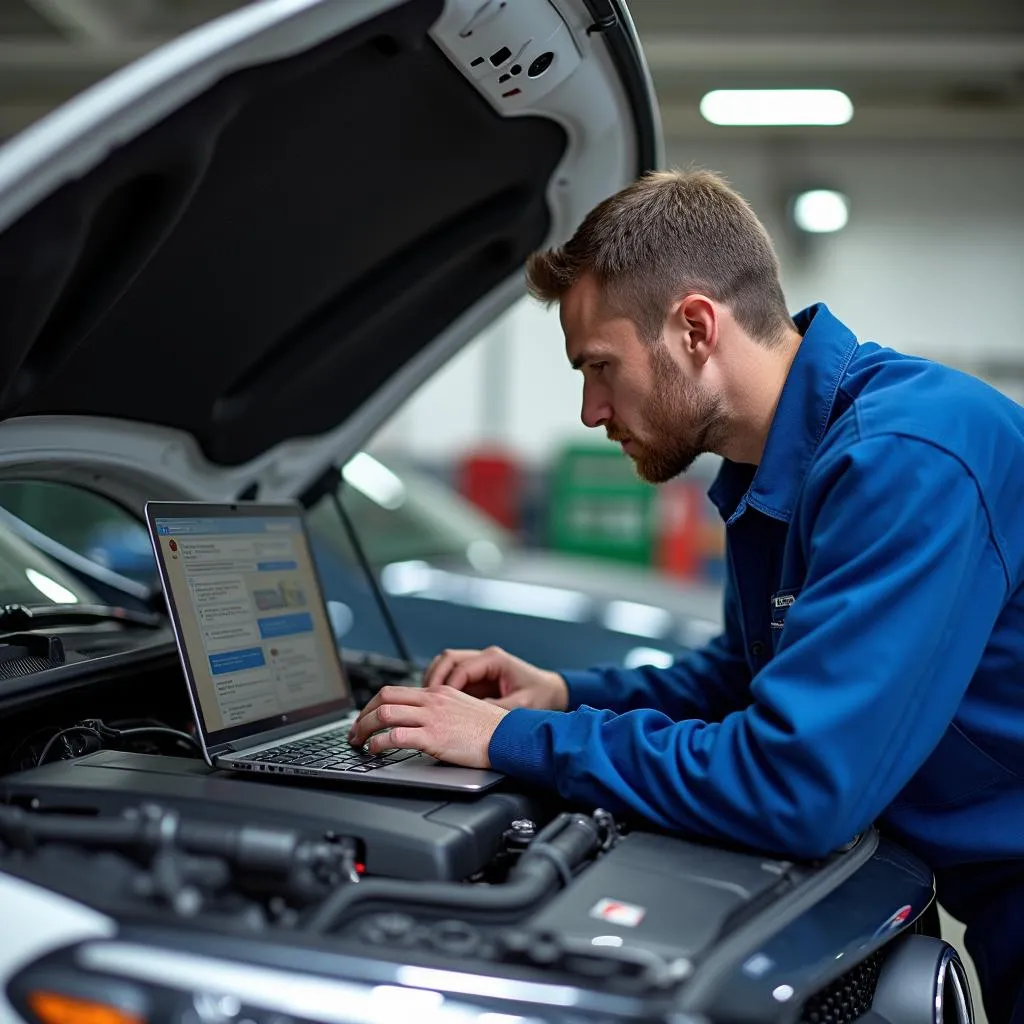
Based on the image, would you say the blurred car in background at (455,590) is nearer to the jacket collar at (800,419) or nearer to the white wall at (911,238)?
the jacket collar at (800,419)

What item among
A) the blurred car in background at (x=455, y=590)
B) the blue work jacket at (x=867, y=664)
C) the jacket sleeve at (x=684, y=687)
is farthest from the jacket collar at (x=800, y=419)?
the blurred car in background at (x=455, y=590)

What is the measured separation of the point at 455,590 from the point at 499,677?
7.78 feet

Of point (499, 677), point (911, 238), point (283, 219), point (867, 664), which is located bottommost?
point (499, 677)

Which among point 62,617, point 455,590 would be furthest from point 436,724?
point 455,590

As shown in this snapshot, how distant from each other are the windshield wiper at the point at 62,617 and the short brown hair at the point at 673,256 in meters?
0.98

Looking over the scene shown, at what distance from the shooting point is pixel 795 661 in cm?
119

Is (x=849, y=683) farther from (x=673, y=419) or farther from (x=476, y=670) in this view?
(x=476, y=670)

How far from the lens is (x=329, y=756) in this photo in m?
1.46

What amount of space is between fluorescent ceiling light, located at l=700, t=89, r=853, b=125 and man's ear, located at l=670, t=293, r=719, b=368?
671 centimetres

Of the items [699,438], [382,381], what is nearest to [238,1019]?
[699,438]

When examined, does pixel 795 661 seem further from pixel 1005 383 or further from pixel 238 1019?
pixel 1005 383

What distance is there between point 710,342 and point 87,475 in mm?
1129

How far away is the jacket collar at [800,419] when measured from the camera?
143cm

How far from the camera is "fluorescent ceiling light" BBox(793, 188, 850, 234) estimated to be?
352 inches
